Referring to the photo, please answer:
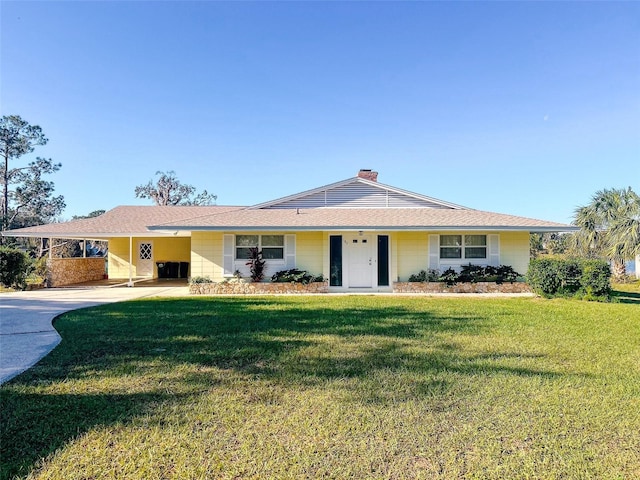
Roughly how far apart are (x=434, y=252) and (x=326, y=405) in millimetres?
11295

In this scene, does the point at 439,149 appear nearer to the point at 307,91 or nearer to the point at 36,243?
the point at 307,91

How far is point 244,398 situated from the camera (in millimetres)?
3396

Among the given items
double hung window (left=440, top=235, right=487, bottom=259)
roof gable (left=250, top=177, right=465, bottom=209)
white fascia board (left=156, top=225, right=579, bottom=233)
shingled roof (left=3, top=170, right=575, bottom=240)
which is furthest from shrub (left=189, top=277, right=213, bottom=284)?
double hung window (left=440, top=235, right=487, bottom=259)

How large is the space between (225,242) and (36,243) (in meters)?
25.9

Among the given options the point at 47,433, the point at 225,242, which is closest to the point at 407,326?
the point at 47,433

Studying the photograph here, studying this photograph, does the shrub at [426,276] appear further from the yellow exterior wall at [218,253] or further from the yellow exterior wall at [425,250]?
the yellow exterior wall at [218,253]

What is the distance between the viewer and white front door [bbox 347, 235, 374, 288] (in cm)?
1340

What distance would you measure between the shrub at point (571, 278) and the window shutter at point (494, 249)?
2.40 meters

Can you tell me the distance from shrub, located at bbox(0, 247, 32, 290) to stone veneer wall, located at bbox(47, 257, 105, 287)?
1102 mm

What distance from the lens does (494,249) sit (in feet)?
44.5

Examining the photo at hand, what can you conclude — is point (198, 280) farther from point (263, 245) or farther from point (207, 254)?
point (263, 245)

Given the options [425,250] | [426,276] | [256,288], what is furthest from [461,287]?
[256,288]

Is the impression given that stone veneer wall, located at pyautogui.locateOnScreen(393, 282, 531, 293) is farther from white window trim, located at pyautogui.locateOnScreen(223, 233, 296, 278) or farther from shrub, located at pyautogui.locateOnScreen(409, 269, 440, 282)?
white window trim, located at pyautogui.locateOnScreen(223, 233, 296, 278)

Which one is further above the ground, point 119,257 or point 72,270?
point 119,257
